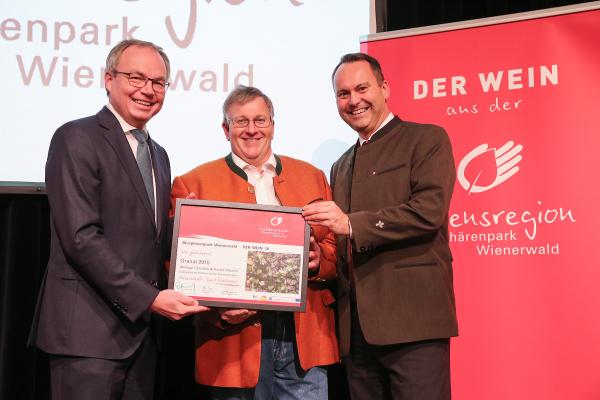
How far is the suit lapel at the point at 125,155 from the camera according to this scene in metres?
2.00

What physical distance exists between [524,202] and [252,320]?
1.52 m

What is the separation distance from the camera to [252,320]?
2125 mm

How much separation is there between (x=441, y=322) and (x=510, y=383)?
1038mm

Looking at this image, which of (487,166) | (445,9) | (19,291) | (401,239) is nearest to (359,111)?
(401,239)

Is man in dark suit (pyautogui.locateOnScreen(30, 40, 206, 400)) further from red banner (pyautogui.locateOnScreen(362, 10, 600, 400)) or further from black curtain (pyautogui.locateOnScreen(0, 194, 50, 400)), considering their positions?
red banner (pyautogui.locateOnScreen(362, 10, 600, 400))

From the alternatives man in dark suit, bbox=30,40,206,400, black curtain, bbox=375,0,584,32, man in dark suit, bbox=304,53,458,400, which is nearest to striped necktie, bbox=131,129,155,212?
man in dark suit, bbox=30,40,206,400

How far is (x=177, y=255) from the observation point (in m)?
2.00

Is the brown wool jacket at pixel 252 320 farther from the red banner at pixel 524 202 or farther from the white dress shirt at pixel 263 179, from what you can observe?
the red banner at pixel 524 202

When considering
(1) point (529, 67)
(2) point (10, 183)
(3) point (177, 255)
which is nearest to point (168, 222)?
(3) point (177, 255)

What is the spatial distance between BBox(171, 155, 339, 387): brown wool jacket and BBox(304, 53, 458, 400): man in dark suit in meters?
0.07

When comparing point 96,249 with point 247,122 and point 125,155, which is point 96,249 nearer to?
point 125,155

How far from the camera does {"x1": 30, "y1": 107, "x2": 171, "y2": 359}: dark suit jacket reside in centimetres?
187

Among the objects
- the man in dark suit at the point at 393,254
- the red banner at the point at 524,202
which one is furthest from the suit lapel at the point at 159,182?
the red banner at the point at 524,202

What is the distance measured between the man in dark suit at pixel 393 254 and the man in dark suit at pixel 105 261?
1.88 feet
